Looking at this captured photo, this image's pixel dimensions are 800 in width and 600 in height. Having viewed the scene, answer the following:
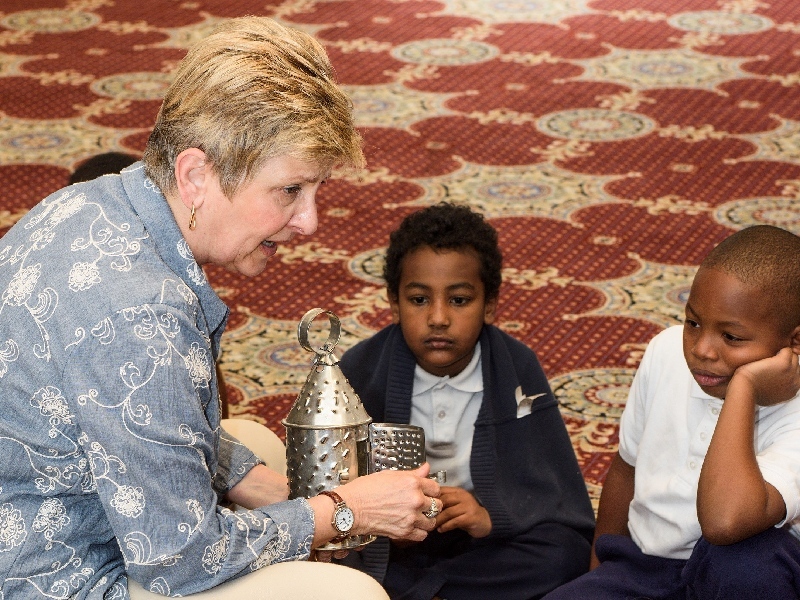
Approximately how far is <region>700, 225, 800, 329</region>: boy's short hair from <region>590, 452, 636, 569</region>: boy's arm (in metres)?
0.46

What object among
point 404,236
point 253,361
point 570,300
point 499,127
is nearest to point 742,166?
point 499,127

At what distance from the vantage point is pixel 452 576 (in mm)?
2371

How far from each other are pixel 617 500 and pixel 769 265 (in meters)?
0.56

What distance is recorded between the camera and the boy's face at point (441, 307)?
7.83ft

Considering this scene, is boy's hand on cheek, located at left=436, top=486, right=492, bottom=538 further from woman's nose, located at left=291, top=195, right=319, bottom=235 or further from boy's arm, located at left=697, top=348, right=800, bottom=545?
woman's nose, located at left=291, top=195, right=319, bottom=235

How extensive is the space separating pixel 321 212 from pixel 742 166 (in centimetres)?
166

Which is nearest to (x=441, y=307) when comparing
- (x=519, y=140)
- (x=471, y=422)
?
(x=471, y=422)

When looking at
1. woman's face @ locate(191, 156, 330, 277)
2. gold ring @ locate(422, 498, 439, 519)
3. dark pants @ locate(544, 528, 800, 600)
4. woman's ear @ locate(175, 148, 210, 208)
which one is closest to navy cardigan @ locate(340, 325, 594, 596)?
dark pants @ locate(544, 528, 800, 600)

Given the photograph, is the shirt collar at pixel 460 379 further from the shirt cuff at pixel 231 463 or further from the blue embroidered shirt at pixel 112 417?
the blue embroidered shirt at pixel 112 417

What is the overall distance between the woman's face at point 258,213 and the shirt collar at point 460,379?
0.76 meters

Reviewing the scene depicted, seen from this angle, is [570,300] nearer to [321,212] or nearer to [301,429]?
[321,212]

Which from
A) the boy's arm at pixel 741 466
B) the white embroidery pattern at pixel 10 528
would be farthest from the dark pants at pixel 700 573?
the white embroidery pattern at pixel 10 528

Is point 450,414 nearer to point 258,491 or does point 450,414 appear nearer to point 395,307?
point 395,307

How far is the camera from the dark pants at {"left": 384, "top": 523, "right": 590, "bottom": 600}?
236cm
